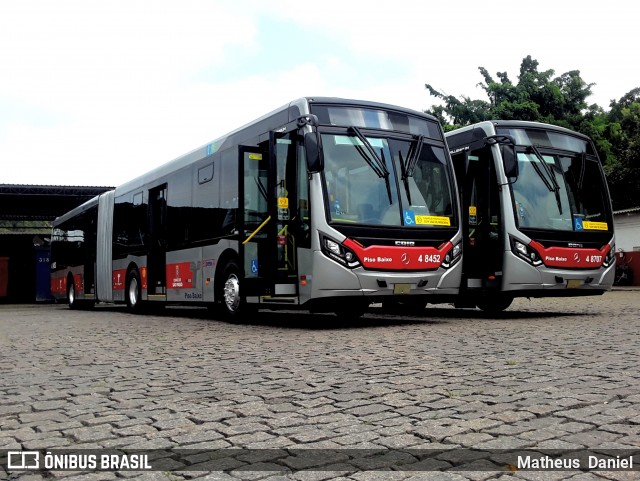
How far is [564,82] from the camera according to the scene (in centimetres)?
3838

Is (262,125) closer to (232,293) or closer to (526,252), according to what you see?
(232,293)

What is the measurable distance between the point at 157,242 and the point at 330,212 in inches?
269

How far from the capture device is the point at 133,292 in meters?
18.0

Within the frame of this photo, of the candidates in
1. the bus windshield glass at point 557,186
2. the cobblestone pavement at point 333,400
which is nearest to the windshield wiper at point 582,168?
the bus windshield glass at point 557,186

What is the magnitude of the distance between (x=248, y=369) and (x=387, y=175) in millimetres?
5040

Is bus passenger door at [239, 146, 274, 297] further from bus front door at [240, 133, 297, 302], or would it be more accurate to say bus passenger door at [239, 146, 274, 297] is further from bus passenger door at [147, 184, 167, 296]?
bus passenger door at [147, 184, 167, 296]

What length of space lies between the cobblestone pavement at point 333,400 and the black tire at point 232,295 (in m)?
3.06

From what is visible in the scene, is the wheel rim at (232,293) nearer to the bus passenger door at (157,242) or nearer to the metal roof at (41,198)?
the bus passenger door at (157,242)

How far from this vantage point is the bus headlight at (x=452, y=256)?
11.2 m

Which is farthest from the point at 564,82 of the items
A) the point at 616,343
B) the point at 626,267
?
the point at 616,343

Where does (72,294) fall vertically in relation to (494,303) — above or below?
above

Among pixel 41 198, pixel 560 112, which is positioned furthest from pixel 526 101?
pixel 41 198

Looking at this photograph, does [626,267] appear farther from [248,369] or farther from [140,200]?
[248,369]

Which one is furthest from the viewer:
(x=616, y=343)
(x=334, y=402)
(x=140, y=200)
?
(x=140, y=200)
